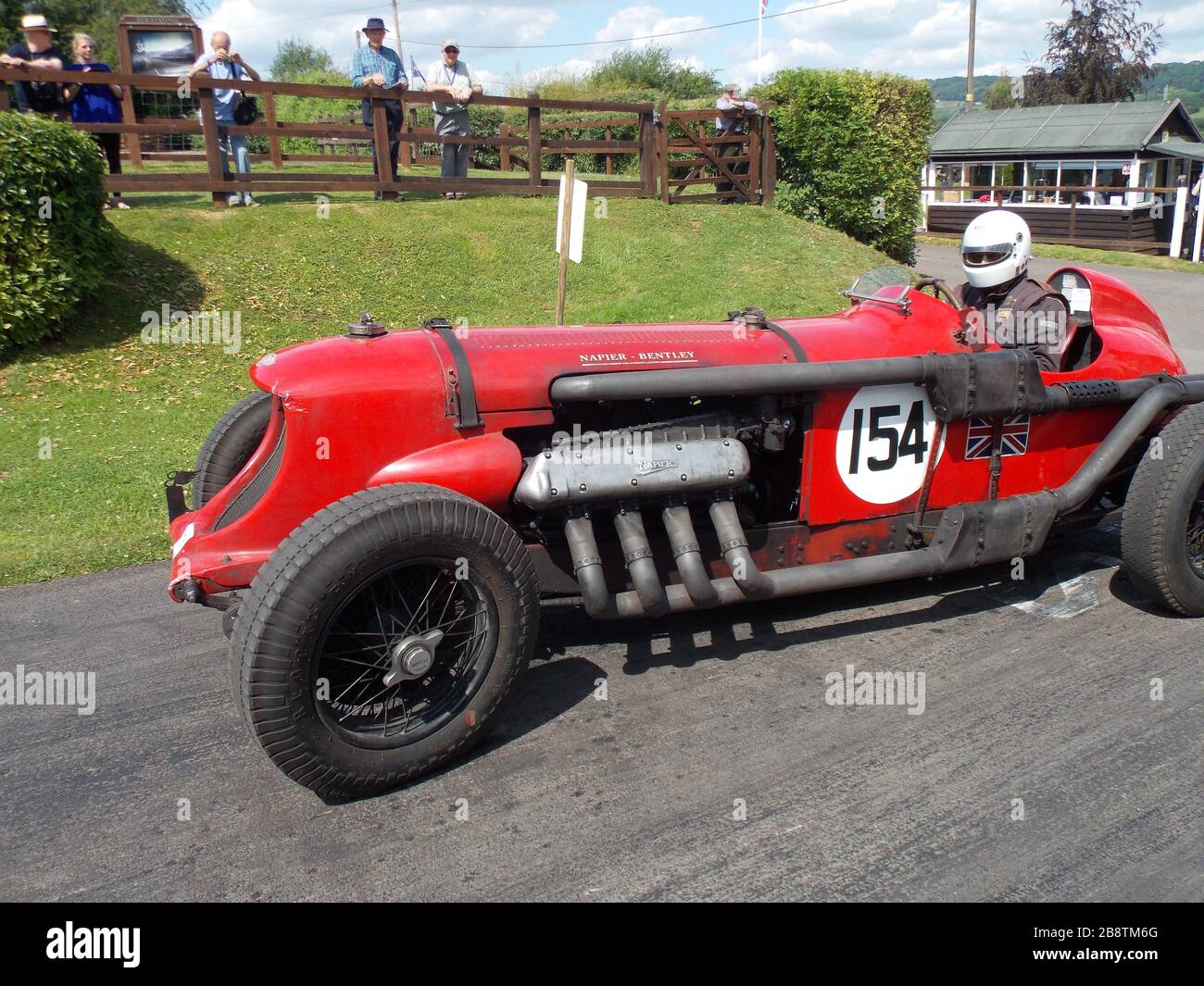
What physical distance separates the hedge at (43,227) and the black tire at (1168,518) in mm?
8780

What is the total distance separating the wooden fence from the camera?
11.6 m

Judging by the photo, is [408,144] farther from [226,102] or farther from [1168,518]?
[1168,518]

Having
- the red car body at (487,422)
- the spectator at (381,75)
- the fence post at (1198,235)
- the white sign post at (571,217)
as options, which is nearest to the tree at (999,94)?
the fence post at (1198,235)

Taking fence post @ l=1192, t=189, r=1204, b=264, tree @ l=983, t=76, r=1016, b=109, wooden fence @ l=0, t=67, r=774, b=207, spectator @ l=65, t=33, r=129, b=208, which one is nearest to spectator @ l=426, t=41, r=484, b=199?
wooden fence @ l=0, t=67, r=774, b=207

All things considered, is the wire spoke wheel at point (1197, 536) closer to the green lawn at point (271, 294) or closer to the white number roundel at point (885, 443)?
the white number roundel at point (885, 443)

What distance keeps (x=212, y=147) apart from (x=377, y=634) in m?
10.2

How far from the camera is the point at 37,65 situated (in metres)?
11.1

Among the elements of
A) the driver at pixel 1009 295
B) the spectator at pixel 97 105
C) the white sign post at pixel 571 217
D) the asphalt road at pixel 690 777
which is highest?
the spectator at pixel 97 105

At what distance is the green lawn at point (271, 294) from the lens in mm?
6621

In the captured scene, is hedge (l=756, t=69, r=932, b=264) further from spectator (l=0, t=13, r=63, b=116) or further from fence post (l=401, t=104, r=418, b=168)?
spectator (l=0, t=13, r=63, b=116)

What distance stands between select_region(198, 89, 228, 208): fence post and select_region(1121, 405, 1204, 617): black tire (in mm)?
10719

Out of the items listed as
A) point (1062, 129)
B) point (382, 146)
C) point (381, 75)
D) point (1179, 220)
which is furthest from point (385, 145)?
point (1062, 129)
